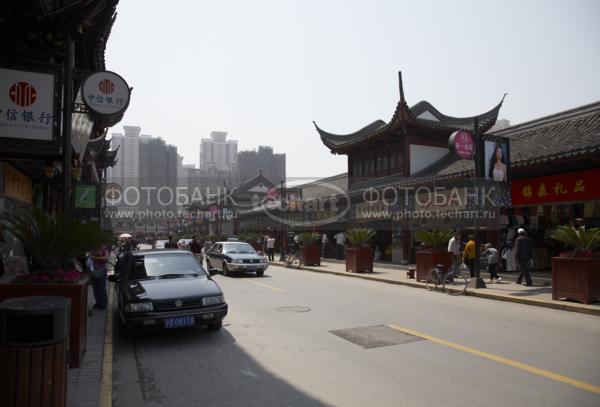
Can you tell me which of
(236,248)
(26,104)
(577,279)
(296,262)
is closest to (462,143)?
(577,279)

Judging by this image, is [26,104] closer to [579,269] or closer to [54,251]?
[54,251]

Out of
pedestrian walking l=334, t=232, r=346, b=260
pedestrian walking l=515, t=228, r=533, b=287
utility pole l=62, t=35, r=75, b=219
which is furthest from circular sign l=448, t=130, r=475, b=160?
pedestrian walking l=334, t=232, r=346, b=260

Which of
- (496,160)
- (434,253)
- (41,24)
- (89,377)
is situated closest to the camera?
(89,377)

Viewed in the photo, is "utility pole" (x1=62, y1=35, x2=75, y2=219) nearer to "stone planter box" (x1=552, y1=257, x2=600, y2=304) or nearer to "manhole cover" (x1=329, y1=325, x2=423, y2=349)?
"manhole cover" (x1=329, y1=325, x2=423, y2=349)

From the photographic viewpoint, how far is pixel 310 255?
24.1 metres

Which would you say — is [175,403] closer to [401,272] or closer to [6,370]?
[6,370]

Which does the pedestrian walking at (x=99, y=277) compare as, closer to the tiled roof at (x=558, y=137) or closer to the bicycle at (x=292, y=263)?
the tiled roof at (x=558, y=137)

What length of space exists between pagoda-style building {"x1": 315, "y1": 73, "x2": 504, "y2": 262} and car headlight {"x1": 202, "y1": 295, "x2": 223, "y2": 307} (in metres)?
13.2

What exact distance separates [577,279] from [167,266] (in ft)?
30.5

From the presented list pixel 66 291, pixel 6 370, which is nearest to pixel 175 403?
pixel 6 370

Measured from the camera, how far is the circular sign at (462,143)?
45.0ft

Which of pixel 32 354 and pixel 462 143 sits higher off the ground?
pixel 462 143

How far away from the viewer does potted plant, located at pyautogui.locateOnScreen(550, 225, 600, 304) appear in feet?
33.0

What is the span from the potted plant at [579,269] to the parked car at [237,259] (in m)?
11.1
